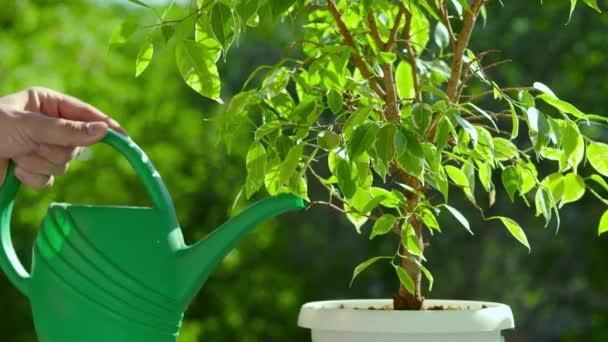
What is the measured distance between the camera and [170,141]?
27.6ft

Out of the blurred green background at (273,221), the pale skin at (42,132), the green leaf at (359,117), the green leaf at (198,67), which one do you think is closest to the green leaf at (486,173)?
Answer: the green leaf at (359,117)

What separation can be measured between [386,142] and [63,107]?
442 millimetres

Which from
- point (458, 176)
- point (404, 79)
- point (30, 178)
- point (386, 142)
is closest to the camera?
point (386, 142)

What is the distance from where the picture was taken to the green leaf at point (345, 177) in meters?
1.06

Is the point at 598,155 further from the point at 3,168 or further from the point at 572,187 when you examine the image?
the point at 3,168

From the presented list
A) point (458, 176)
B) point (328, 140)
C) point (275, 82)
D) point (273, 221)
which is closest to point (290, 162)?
point (328, 140)

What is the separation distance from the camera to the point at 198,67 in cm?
108

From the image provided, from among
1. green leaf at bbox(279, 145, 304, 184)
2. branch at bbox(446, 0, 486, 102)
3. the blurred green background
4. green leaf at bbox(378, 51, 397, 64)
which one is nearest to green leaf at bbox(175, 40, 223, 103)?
green leaf at bbox(279, 145, 304, 184)

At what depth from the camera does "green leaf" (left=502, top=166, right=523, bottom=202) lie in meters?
1.11

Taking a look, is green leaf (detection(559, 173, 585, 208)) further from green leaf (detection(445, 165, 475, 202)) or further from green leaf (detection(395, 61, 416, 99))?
green leaf (detection(395, 61, 416, 99))

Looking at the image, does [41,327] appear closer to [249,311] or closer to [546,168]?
[546,168]

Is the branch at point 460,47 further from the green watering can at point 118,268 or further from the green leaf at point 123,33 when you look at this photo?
the green leaf at point 123,33

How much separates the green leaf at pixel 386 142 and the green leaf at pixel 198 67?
20cm

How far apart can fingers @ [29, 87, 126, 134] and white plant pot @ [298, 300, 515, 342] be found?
39 cm
